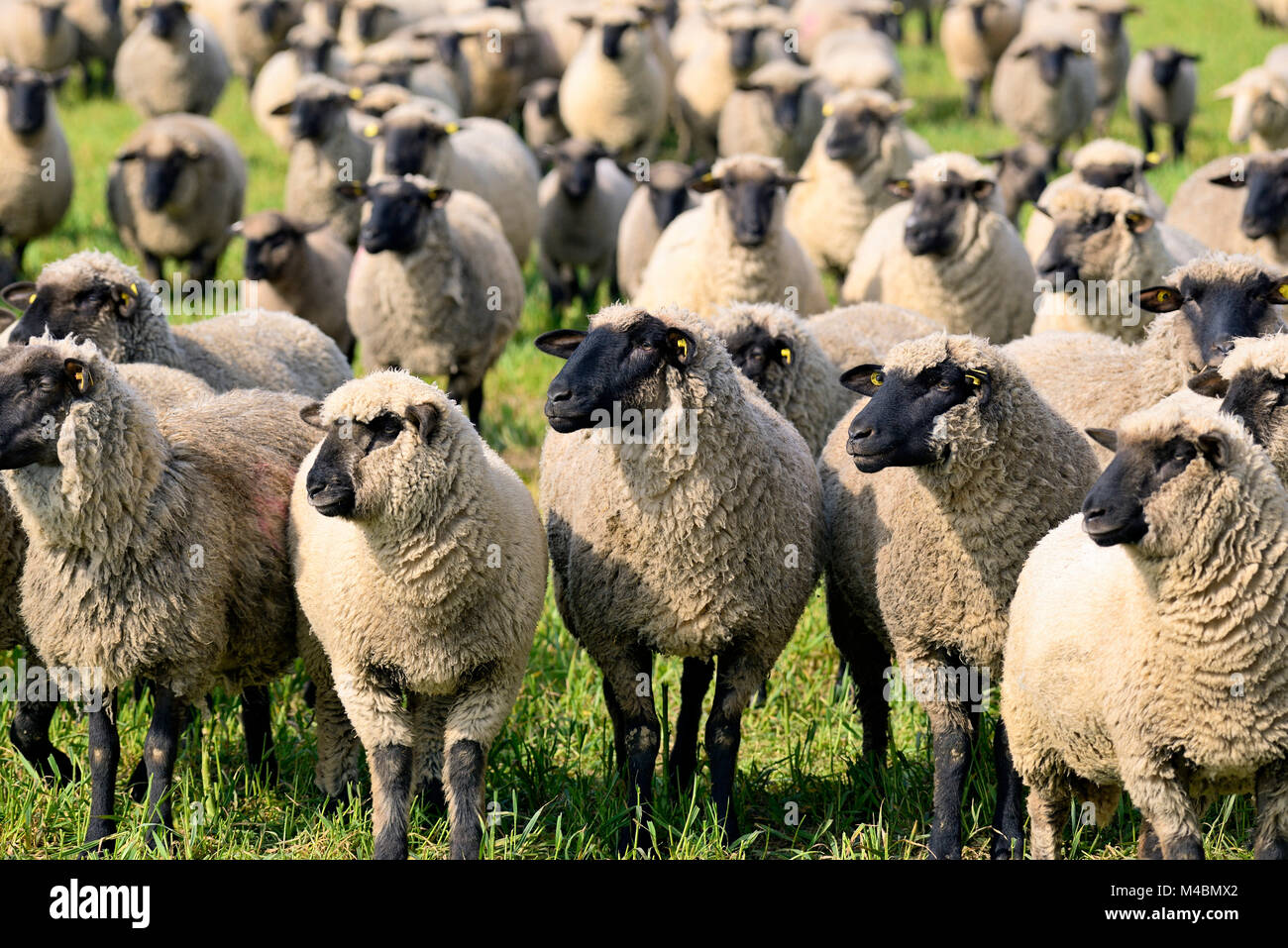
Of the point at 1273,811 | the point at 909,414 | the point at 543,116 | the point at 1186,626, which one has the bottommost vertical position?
the point at 1273,811

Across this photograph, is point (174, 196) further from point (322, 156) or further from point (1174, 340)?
point (1174, 340)

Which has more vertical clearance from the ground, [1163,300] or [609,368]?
[1163,300]

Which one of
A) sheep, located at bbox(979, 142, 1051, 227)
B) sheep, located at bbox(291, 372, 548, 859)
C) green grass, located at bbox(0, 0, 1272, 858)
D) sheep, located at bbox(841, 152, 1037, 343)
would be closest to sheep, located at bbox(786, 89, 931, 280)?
sheep, located at bbox(979, 142, 1051, 227)

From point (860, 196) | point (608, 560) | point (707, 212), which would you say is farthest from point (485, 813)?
point (860, 196)

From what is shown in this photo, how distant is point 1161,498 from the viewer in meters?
3.79

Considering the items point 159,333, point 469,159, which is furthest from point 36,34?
point 159,333

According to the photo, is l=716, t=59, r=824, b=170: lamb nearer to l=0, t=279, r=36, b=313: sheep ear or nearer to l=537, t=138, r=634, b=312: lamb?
l=537, t=138, r=634, b=312: lamb

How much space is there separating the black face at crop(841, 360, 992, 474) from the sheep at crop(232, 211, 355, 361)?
542 centimetres

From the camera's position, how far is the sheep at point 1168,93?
1669cm

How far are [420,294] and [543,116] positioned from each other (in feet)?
24.1

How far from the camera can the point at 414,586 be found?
454 centimetres

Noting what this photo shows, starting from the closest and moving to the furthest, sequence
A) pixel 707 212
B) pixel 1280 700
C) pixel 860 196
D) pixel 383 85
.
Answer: pixel 1280 700
pixel 707 212
pixel 860 196
pixel 383 85

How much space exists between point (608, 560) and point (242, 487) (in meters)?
1.21
